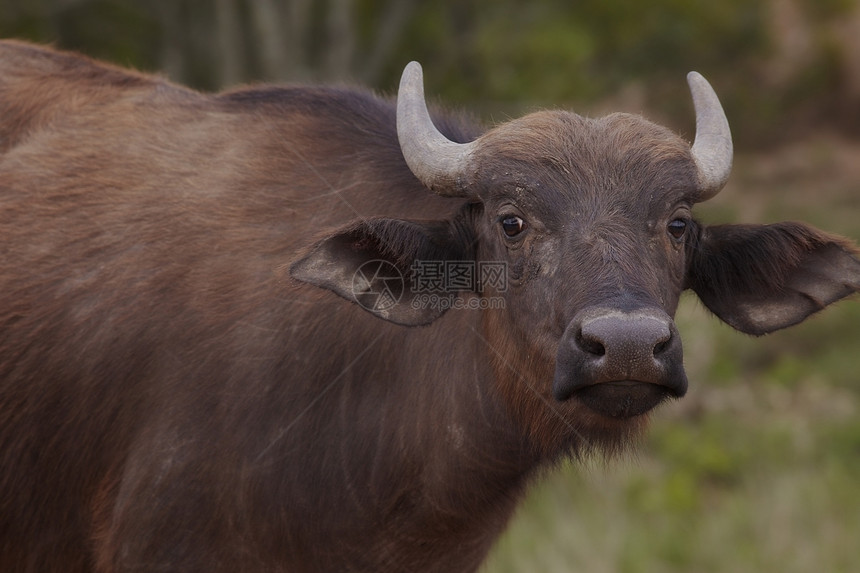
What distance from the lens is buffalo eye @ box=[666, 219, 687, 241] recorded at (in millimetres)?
4742

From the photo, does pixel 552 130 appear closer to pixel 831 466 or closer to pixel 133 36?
pixel 831 466

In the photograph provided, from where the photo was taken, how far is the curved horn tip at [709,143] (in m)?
4.89

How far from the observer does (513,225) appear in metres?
4.70

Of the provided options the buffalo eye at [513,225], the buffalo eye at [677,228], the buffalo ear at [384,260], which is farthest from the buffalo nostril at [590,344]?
the buffalo ear at [384,260]

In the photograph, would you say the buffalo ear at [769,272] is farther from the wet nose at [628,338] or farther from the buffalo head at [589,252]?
the wet nose at [628,338]

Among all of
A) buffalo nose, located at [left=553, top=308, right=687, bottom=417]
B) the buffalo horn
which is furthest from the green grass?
buffalo nose, located at [left=553, top=308, right=687, bottom=417]

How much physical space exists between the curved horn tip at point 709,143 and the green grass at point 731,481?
4.59 m

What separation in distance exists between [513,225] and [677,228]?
0.69 metres

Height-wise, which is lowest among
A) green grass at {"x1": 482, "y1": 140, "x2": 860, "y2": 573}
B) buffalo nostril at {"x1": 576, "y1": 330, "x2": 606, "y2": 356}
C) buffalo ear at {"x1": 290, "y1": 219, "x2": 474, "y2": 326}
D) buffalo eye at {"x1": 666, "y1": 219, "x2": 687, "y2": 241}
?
green grass at {"x1": 482, "y1": 140, "x2": 860, "y2": 573}

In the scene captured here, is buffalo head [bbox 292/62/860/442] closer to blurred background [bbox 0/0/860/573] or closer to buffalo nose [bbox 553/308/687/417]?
buffalo nose [bbox 553/308/687/417]

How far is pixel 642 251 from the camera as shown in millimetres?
4504

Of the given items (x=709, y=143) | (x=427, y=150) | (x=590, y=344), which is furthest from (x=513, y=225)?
(x=709, y=143)

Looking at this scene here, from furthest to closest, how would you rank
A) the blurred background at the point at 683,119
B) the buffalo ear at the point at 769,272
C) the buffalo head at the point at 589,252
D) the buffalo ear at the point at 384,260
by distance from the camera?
the blurred background at the point at 683,119, the buffalo ear at the point at 769,272, the buffalo ear at the point at 384,260, the buffalo head at the point at 589,252

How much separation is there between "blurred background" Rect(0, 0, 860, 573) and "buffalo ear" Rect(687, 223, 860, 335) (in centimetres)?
405
